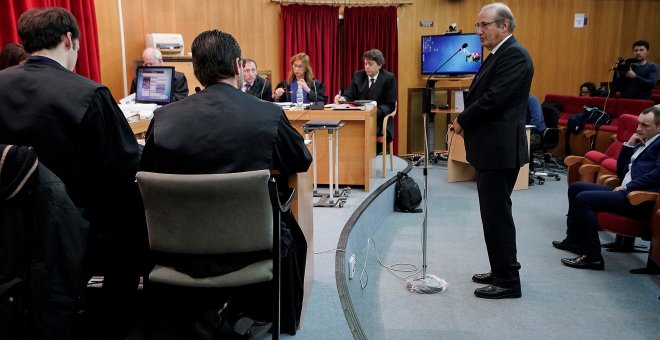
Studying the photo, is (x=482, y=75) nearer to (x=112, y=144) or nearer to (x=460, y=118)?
(x=460, y=118)

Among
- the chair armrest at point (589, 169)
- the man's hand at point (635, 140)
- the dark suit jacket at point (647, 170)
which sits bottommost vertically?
the chair armrest at point (589, 169)

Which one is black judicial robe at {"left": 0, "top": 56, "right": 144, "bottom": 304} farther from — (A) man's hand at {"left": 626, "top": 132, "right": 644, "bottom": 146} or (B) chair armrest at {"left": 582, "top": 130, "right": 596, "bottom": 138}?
(B) chair armrest at {"left": 582, "top": 130, "right": 596, "bottom": 138}

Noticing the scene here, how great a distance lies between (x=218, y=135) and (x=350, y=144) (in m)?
3.31

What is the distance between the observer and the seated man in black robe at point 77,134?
1865mm

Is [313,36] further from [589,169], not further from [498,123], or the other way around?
[498,123]

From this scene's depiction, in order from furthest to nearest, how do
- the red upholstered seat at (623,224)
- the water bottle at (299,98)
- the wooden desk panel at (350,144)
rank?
the water bottle at (299,98) < the wooden desk panel at (350,144) < the red upholstered seat at (623,224)

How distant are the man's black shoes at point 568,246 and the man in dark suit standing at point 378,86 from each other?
2205 mm

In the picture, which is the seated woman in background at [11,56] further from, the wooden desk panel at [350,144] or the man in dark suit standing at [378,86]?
the man in dark suit standing at [378,86]

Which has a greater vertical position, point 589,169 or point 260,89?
point 260,89

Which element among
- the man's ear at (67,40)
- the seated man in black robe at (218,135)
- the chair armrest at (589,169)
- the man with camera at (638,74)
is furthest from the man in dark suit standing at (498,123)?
the man with camera at (638,74)

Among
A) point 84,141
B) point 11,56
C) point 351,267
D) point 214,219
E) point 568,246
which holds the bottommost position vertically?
point 568,246

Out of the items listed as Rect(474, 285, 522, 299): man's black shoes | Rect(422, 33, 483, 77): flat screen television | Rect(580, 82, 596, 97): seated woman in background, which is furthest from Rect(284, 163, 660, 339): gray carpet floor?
Rect(580, 82, 596, 97): seated woman in background

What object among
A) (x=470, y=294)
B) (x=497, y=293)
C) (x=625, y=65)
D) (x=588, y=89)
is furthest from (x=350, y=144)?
(x=588, y=89)

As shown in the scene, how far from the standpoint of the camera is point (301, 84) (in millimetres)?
5621
